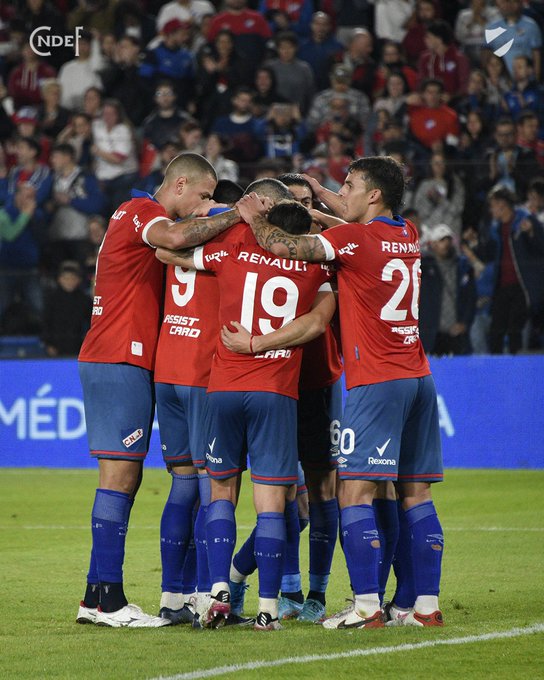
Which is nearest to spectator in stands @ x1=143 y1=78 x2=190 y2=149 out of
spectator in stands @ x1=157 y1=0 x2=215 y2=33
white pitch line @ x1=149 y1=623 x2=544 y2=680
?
spectator in stands @ x1=157 y1=0 x2=215 y2=33

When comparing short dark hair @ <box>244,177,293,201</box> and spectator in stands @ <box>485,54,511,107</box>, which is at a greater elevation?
spectator in stands @ <box>485,54,511,107</box>

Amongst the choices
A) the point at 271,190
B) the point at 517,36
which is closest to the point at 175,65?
the point at 517,36

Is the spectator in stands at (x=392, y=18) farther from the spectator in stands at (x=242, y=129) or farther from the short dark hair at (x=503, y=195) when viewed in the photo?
the short dark hair at (x=503, y=195)

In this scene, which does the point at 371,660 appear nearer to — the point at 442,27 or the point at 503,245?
the point at 503,245

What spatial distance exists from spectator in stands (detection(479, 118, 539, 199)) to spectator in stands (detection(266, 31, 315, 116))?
3493mm

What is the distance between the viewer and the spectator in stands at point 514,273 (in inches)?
507

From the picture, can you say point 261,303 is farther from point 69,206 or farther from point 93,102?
point 93,102

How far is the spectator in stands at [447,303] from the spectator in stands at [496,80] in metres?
2.82

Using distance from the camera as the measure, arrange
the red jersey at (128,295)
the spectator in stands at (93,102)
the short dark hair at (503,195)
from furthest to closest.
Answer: the spectator in stands at (93,102)
the short dark hair at (503,195)
the red jersey at (128,295)

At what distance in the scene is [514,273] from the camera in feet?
42.5

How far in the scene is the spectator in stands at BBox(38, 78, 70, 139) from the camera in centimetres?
1711

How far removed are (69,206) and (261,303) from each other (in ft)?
31.5

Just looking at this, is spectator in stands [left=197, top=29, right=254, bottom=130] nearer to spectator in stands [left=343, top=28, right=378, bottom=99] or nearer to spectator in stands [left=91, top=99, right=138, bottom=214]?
spectator in stands [left=91, top=99, right=138, bottom=214]

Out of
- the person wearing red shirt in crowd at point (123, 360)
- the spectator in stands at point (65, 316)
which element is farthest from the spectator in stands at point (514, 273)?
the person wearing red shirt in crowd at point (123, 360)
